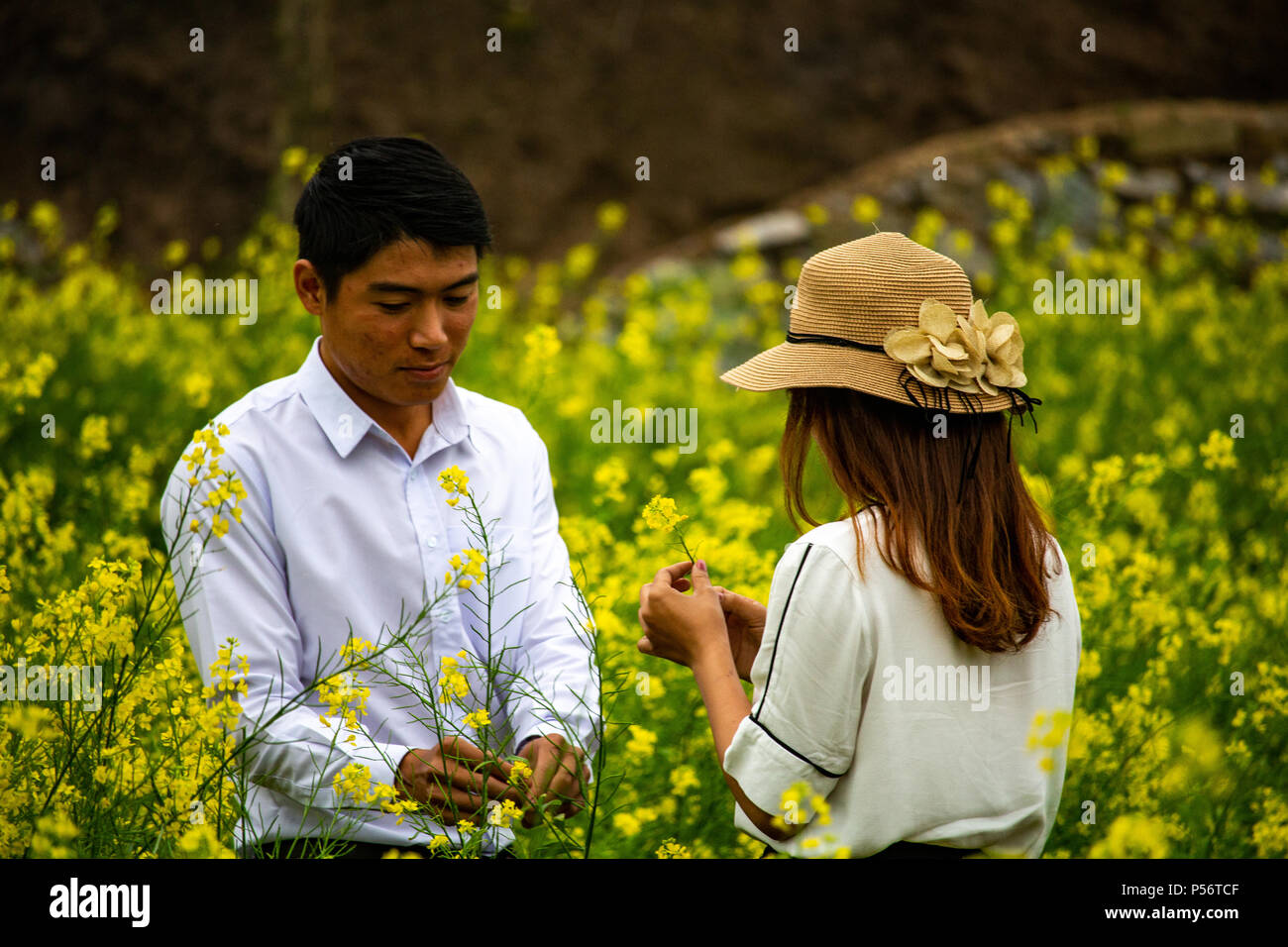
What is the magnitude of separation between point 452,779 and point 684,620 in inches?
19.6

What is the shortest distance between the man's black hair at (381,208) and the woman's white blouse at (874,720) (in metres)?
0.90

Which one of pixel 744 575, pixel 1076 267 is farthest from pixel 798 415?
pixel 1076 267

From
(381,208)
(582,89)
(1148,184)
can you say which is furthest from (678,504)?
(1148,184)

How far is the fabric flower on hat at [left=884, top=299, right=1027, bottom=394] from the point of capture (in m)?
1.87

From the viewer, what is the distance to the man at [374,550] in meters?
2.11

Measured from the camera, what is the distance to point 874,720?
1759 millimetres

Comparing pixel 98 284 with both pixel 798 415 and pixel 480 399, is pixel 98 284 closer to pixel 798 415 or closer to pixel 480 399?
pixel 480 399

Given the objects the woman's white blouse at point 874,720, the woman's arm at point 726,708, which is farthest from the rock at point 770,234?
the woman's white blouse at point 874,720

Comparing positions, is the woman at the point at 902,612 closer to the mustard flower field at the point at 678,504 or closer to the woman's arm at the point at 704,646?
the woman's arm at the point at 704,646

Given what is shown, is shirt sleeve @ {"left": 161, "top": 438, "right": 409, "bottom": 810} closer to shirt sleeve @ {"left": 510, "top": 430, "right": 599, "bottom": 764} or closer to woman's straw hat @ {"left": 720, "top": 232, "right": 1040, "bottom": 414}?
shirt sleeve @ {"left": 510, "top": 430, "right": 599, "bottom": 764}

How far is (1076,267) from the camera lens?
714 cm

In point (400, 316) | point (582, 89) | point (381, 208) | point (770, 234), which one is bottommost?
point (400, 316)

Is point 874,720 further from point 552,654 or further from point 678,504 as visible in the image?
point 678,504

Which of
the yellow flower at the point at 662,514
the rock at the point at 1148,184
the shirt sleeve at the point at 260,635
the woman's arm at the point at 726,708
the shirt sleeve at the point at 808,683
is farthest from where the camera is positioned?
the rock at the point at 1148,184
